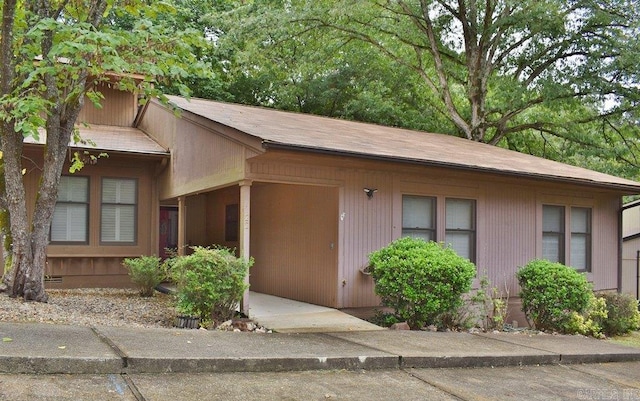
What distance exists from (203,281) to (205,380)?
272 cm

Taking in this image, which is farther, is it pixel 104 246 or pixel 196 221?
pixel 196 221

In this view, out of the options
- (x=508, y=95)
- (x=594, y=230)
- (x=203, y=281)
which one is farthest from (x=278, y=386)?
(x=508, y=95)

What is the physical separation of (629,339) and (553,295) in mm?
2069

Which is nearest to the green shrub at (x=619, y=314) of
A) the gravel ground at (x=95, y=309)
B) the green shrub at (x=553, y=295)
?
the green shrub at (x=553, y=295)

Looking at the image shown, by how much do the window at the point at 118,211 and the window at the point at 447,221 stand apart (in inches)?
255

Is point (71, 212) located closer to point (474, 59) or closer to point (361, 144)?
point (361, 144)

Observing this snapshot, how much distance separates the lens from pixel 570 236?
13.4 m

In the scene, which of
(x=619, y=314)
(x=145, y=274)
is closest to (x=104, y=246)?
(x=145, y=274)

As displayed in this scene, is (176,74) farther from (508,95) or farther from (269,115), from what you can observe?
(508,95)

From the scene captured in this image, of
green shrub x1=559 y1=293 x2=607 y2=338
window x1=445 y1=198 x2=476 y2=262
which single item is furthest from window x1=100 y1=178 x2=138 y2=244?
green shrub x1=559 y1=293 x2=607 y2=338

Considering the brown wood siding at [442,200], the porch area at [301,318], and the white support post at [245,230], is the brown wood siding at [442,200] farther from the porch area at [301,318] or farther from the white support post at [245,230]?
the porch area at [301,318]

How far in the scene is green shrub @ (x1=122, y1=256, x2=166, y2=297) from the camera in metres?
11.7

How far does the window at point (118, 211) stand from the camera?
1339cm

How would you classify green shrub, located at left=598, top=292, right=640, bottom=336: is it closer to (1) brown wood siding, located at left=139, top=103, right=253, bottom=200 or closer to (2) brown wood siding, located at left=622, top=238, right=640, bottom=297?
(2) brown wood siding, located at left=622, top=238, right=640, bottom=297
